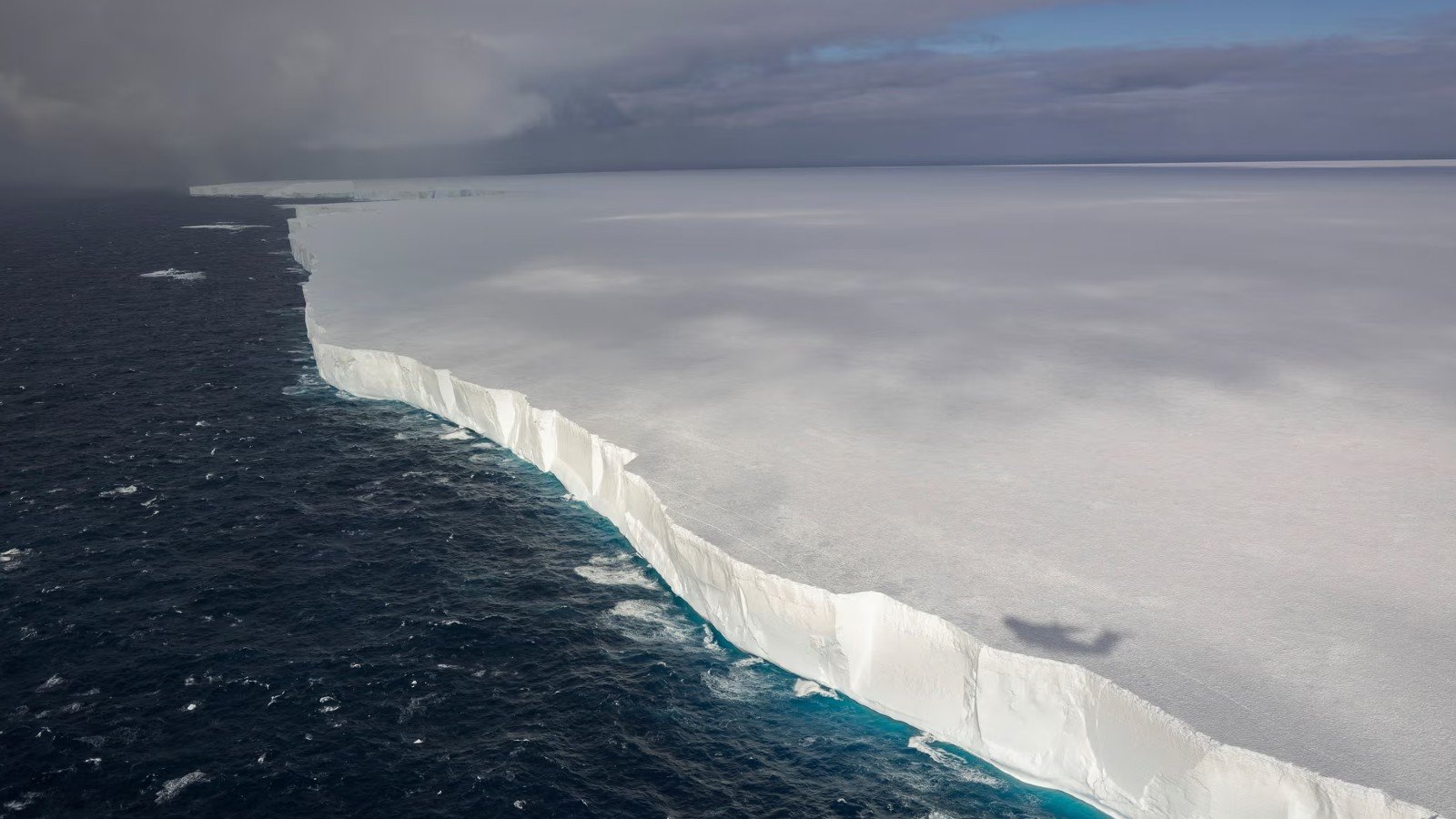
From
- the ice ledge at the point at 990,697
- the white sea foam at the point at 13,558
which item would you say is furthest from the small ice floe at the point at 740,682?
the white sea foam at the point at 13,558

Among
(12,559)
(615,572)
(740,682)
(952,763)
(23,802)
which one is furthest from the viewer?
(615,572)

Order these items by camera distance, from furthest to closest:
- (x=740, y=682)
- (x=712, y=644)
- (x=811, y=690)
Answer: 1. (x=712, y=644)
2. (x=740, y=682)
3. (x=811, y=690)

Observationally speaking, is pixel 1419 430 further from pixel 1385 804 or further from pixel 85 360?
pixel 85 360

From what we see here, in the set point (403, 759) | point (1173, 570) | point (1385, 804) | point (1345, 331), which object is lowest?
point (403, 759)

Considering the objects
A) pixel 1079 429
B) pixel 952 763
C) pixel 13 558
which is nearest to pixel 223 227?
pixel 13 558

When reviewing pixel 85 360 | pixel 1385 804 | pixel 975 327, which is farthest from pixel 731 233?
pixel 1385 804

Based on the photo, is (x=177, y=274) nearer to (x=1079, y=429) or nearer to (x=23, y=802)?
(x=23, y=802)
